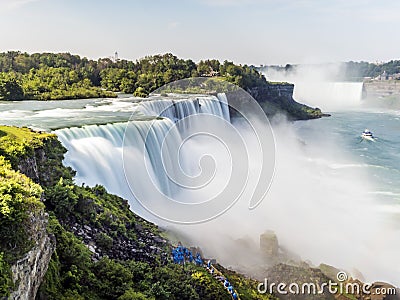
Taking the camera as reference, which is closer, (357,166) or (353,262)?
(353,262)

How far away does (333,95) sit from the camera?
49.4 meters

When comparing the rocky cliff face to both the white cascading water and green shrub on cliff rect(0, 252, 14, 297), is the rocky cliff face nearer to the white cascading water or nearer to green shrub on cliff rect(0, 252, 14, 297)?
green shrub on cliff rect(0, 252, 14, 297)

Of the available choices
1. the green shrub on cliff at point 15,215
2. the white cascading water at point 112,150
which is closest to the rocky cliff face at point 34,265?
the green shrub on cliff at point 15,215

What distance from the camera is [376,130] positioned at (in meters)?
27.9

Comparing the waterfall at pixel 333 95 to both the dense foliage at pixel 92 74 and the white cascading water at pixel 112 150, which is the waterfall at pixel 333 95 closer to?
the dense foliage at pixel 92 74

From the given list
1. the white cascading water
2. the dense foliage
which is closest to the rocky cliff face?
the white cascading water

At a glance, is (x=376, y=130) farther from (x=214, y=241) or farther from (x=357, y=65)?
(x=357, y=65)

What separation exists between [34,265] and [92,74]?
26.8 meters

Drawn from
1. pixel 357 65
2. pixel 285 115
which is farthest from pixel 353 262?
pixel 357 65

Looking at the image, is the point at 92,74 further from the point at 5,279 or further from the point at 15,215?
the point at 5,279

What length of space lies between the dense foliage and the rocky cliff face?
680 inches

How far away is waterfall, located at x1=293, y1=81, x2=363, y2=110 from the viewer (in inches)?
1844

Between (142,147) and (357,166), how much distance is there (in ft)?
36.8

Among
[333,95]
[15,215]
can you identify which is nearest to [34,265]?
[15,215]
